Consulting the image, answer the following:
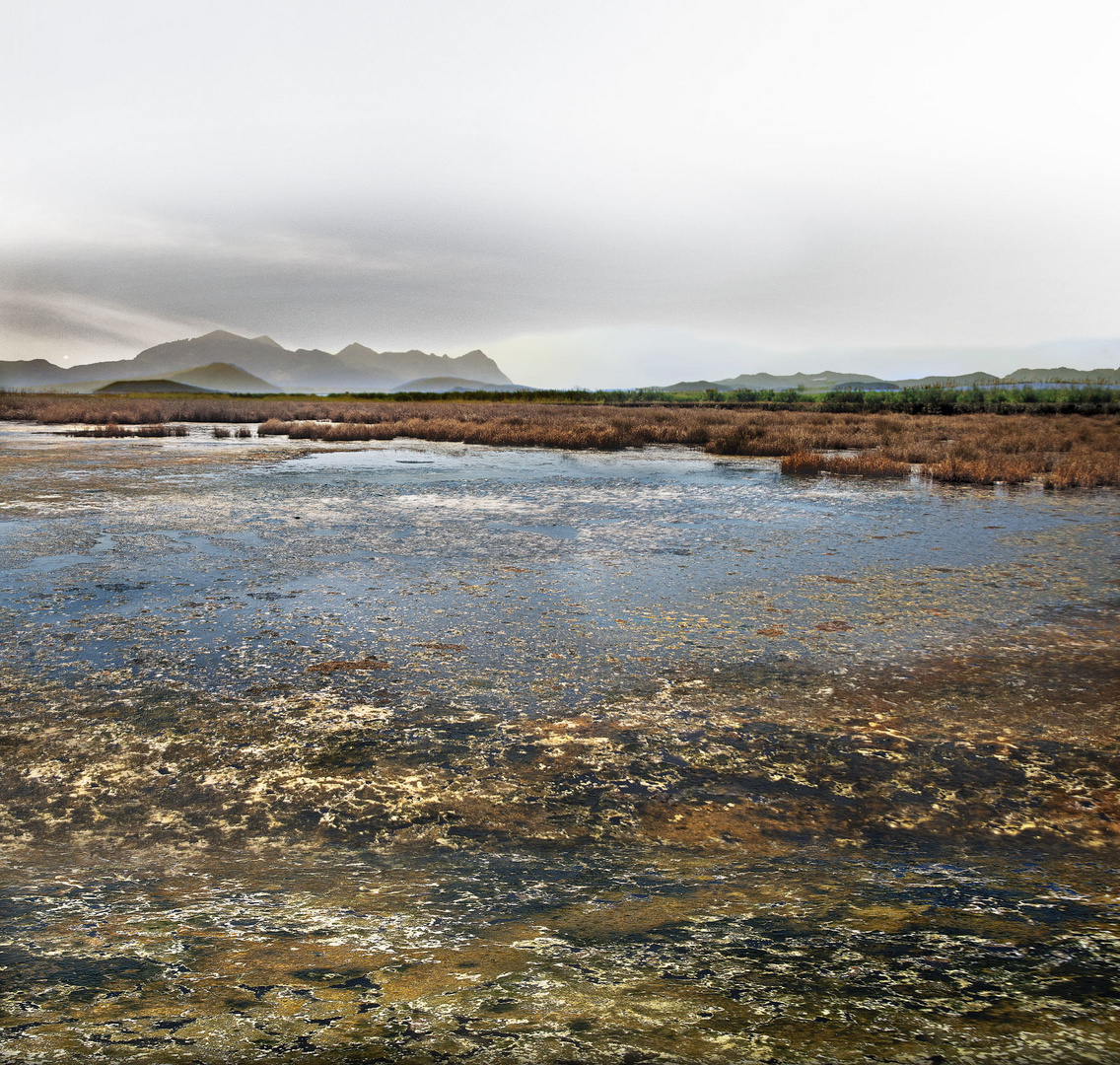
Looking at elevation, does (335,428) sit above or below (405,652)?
above

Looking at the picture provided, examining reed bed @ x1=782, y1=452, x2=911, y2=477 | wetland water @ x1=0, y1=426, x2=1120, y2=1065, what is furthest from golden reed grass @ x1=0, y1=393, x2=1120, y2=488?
wetland water @ x1=0, y1=426, x2=1120, y2=1065

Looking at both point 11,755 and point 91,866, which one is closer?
point 91,866

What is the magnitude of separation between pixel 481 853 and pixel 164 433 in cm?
3122

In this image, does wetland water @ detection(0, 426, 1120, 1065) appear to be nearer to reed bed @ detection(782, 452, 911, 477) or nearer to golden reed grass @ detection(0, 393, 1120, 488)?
reed bed @ detection(782, 452, 911, 477)

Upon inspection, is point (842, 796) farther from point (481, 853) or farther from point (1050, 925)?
point (481, 853)

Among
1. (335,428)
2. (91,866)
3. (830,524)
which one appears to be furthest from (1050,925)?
(335,428)

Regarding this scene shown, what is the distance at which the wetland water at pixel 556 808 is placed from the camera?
5.51 ft

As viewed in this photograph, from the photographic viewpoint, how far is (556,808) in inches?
126

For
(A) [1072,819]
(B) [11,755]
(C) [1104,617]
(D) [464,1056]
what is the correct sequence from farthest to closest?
(C) [1104,617], (B) [11,755], (A) [1072,819], (D) [464,1056]

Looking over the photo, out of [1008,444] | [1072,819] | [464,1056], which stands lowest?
[1072,819]

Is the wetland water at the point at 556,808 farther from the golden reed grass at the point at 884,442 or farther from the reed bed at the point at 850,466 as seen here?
the golden reed grass at the point at 884,442

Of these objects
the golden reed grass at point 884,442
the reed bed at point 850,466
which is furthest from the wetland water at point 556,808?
the golden reed grass at point 884,442

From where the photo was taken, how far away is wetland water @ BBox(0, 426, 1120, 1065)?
168cm

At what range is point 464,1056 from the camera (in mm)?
1504
